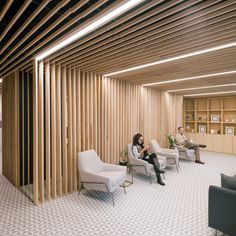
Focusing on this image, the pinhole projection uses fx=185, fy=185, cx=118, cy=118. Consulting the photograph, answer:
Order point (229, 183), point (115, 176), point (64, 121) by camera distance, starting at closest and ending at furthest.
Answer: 1. point (229, 183)
2. point (115, 176)
3. point (64, 121)

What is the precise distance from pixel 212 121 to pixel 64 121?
8096 millimetres

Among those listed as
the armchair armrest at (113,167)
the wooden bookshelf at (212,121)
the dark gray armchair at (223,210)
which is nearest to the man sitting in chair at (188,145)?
the wooden bookshelf at (212,121)

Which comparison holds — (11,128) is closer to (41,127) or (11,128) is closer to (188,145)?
(41,127)

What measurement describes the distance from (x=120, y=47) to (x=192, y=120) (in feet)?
27.3

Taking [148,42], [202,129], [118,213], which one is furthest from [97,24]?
[202,129]

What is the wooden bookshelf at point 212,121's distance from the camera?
8.95m

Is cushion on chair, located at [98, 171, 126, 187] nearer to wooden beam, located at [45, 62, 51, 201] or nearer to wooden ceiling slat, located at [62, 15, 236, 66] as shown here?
wooden beam, located at [45, 62, 51, 201]

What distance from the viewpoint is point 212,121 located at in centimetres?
953

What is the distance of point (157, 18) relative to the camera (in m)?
2.22

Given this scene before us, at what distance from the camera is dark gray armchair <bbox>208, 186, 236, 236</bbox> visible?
2447 mm

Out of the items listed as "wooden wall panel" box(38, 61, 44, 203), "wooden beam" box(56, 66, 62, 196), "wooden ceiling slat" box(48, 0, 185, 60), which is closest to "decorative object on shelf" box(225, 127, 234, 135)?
"wooden beam" box(56, 66, 62, 196)

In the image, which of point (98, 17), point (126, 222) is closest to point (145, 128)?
point (126, 222)

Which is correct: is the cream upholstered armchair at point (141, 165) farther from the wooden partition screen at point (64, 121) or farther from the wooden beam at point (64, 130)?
the wooden beam at point (64, 130)

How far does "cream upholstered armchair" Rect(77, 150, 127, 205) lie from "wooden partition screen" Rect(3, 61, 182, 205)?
1.08ft
